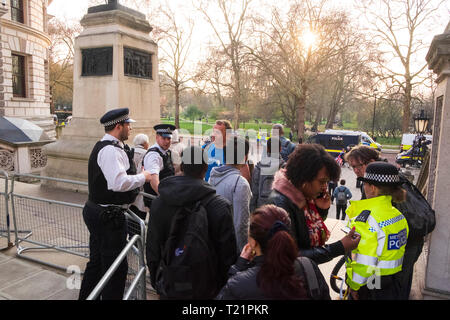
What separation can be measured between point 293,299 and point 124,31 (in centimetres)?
→ 739

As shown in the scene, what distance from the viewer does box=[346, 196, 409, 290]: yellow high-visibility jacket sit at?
2525 millimetres

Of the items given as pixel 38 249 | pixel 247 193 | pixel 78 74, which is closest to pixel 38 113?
pixel 78 74

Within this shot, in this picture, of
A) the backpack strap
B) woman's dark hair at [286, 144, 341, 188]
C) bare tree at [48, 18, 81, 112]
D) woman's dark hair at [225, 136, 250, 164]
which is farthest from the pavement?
bare tree at [48, 18, 81, 112]

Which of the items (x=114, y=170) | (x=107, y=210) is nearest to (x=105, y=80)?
(x=114, y=170)

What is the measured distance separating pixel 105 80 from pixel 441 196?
6.85 m

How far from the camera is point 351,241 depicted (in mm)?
2461

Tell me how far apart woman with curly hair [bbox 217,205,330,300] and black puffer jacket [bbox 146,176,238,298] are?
45 cm

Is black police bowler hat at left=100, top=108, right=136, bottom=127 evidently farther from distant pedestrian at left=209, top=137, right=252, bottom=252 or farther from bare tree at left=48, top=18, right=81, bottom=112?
bare tree at left=48, top=18, right=81, bottom=112

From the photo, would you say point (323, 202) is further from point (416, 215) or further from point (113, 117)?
point (113, 117)

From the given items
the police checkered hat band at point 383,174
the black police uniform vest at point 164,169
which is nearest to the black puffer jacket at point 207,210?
the police checkered hat band at point 383,174

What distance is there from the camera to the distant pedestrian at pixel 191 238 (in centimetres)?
222

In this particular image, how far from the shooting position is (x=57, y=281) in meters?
4.05

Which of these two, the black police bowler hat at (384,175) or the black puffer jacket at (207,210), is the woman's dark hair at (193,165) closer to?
the black puffer jacket at (207,210)

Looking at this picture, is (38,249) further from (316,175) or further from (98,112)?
(316,175)
